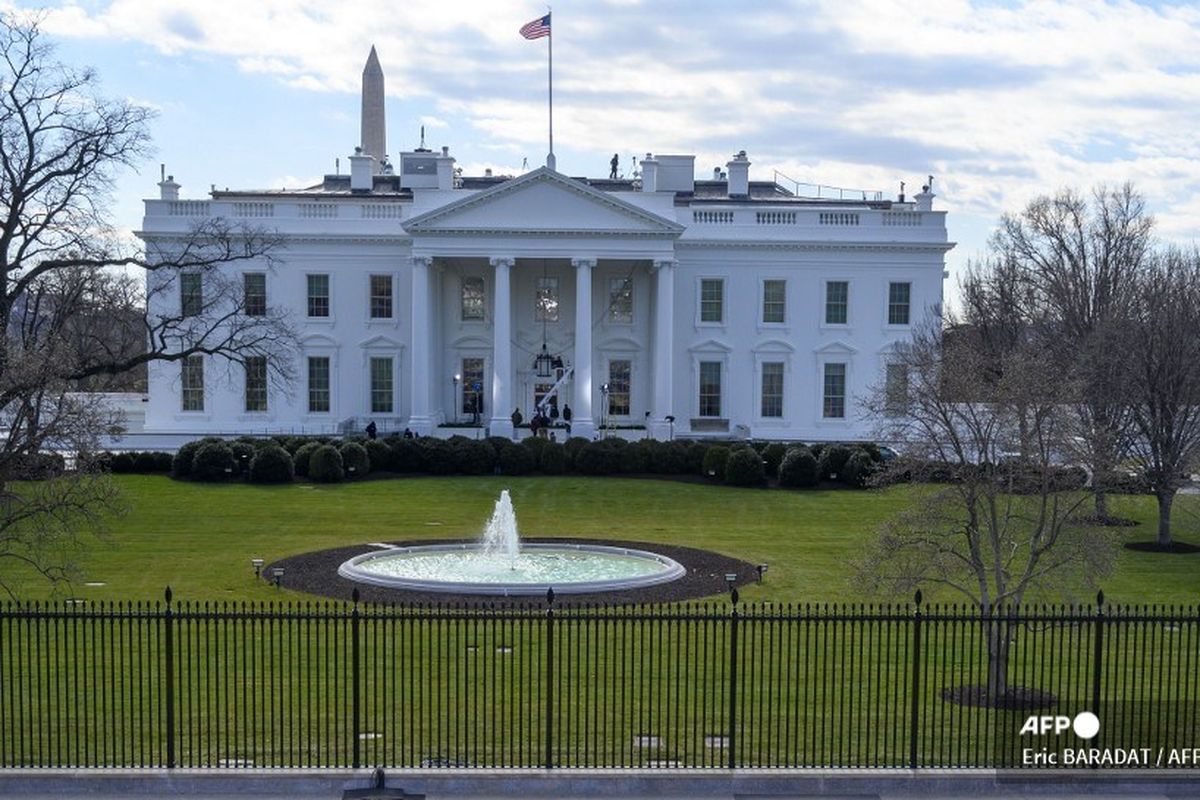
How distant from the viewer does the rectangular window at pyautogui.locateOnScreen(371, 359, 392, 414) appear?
51562 millimetres

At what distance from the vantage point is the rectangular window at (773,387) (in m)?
52.2

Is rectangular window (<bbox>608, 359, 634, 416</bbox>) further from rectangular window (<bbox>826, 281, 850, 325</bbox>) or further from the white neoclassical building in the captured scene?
rectangular window (<bbox>826, 281, 850, 325</bbox>)

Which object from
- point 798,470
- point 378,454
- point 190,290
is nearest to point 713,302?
point 798,470

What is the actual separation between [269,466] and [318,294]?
47.7 feet

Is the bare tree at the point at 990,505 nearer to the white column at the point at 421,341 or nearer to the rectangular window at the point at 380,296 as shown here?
the white column at the point at 421,341

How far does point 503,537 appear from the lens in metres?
26.1

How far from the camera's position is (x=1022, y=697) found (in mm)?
15320

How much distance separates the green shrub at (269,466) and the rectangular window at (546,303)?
16.5m

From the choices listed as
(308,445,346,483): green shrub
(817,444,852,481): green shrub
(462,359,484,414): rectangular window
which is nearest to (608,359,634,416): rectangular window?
(462,359,484,414): rectangular window

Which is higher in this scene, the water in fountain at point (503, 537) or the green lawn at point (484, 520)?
the water in fountain at point (503, 537)

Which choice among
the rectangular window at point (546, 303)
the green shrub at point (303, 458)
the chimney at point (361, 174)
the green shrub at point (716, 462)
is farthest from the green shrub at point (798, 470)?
the chimney at point (361, 174)

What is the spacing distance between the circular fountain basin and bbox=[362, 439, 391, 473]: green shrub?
49.8 ft

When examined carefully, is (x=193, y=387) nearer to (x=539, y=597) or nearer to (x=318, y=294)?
(x=318, y=294)

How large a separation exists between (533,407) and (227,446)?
16.1 meters
